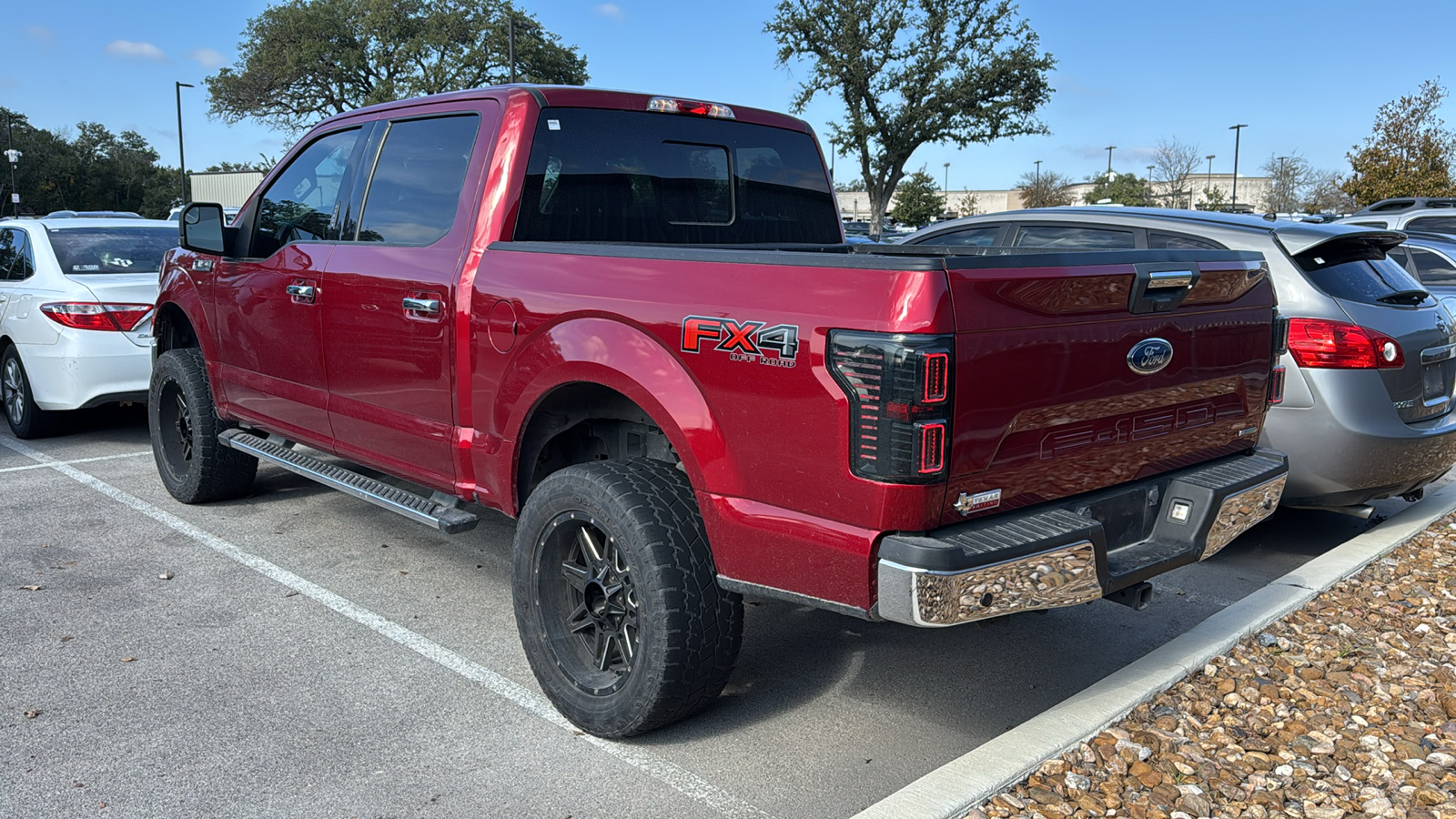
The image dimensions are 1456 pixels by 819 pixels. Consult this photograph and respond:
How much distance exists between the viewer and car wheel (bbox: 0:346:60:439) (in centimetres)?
796

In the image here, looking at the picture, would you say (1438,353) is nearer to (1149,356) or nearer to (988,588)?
(1149,356)

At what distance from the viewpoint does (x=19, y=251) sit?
8.30 meters

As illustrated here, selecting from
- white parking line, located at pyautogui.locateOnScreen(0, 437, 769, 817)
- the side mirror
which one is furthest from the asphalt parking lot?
the side mirror

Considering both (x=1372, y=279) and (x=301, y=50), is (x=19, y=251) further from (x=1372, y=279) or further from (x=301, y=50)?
(x=301, y=50)

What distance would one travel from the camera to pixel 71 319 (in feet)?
24.5

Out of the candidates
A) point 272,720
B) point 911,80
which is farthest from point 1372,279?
point 911,80

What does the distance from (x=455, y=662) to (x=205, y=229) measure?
2.62m

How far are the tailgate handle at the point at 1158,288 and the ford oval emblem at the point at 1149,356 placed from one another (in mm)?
95

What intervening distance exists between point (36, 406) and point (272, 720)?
5.70 meters

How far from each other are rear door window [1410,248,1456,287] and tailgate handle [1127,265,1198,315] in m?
7.07

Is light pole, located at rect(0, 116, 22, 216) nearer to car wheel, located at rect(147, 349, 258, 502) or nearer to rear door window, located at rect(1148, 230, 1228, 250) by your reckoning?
car wheel, located at rect(147, 349, 258, 502)

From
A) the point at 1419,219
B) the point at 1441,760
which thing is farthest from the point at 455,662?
the point at 1419,219

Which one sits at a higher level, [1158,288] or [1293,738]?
[1158,288]

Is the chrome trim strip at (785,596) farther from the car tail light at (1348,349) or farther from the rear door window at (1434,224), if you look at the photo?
the rear door window at (1434,224)
